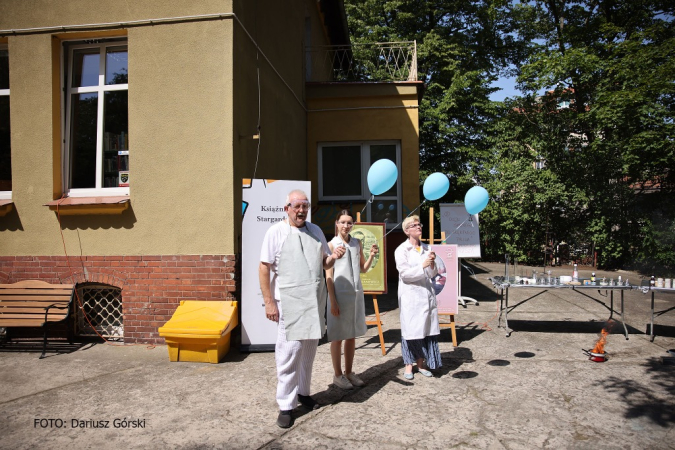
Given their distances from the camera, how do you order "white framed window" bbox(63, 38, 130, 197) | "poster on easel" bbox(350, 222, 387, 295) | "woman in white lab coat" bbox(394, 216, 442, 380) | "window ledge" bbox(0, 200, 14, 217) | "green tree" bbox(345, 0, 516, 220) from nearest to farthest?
"woman in white lab coat" bbox(394, 216, 442, 380) → "poster on easel" bbox(350, 222, 387, 295) → "window ledge" bbox(0, 200, 14, 217) → "white framed window" bbox(63, 38, 130, 197) → "green tree" bbox(345, 0, 516, 220)

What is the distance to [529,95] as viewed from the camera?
16.8 m

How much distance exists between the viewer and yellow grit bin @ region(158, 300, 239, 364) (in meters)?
5.32

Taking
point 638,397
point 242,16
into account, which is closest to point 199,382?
point 638,397

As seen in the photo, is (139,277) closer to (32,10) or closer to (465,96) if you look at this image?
(32,10)

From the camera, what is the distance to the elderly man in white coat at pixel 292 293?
3.73 metres

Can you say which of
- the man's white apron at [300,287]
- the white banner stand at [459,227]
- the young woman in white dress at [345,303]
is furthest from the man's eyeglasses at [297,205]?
the white banner stand at [459,227]

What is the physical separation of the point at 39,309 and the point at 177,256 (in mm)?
1960

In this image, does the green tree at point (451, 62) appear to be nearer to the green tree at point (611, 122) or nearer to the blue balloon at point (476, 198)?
the green tree at point (611, 122)

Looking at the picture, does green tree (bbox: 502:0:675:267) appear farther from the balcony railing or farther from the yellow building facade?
the yellow building facade

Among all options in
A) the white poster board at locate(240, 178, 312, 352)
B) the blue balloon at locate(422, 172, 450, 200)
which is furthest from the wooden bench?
the blue balloon at locate(422, 172, 450, 200)

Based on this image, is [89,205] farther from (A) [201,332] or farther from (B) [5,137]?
(A) [201,332]

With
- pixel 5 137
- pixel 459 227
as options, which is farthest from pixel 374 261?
pixel 5 137

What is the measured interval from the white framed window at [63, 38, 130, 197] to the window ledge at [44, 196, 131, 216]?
0.25 metres

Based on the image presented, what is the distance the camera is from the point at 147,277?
6.12 m
